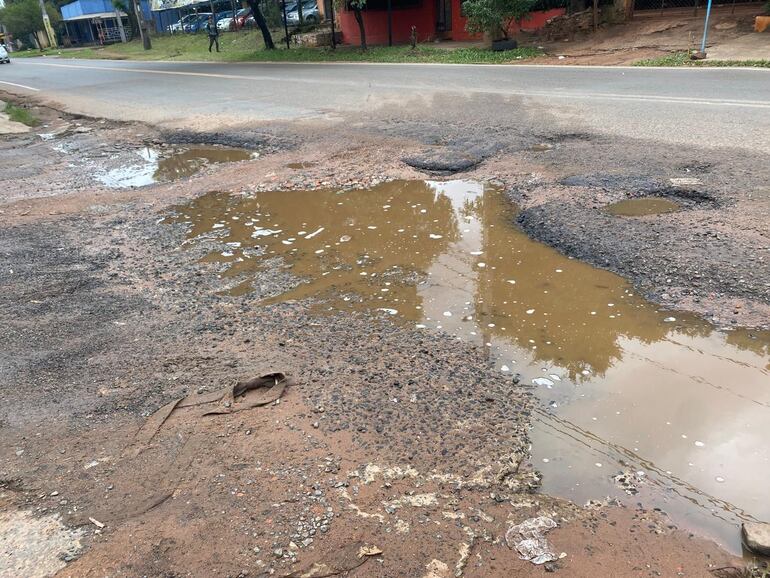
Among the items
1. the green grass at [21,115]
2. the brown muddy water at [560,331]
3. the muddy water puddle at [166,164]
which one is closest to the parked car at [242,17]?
the green grass at [21,115]

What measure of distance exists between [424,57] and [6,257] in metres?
17.6

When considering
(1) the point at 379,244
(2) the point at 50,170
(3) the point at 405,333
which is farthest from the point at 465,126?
(2) the point at 50,170

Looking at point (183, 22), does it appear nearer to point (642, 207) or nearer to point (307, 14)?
point (307, 14)

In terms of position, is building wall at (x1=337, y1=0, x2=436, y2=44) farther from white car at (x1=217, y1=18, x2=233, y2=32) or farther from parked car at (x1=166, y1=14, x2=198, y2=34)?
parked car at (x1=166, y1=14, x2=198, y2=34)

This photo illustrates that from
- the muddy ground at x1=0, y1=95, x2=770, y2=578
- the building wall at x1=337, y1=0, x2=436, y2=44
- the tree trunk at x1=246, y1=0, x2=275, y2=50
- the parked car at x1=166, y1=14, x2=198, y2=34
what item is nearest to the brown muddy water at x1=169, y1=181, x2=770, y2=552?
the muddy ground at x1=0, y1=95, x2=770, y2=578

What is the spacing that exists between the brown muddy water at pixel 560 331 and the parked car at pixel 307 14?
3248 cm

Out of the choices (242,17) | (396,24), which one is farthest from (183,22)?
(396,24)

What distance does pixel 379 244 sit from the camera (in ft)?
18.1

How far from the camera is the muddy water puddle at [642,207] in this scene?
5.40 meters

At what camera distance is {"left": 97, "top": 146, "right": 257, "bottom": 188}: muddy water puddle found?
822 cm

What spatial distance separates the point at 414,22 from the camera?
1089 inches

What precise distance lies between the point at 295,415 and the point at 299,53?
25446mm

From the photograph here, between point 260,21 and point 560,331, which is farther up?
point 260,21

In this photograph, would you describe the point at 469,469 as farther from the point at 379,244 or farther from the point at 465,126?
the point at 465,126
